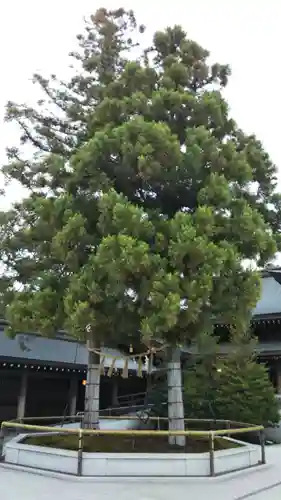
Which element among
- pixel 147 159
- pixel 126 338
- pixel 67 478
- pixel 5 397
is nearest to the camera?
pixel 67 478

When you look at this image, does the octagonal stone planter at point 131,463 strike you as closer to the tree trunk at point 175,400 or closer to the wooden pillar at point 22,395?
the tree trunk at point 175,400

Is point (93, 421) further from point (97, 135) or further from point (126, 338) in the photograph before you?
point (97, 135)

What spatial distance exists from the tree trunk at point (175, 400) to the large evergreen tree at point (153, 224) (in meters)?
0.02

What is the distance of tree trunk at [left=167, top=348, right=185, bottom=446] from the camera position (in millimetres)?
8734

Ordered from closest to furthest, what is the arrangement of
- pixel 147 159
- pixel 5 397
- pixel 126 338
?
pixel 147 159, pixel 126 338, pixel 5 397

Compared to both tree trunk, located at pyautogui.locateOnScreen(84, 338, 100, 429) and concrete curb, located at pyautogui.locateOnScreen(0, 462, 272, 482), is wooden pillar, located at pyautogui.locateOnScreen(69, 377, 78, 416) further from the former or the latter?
concrete curb, located at pyautogui.locateOnScreen(0, 462, 272, 482)

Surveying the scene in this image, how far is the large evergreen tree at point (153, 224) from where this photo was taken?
7922mm

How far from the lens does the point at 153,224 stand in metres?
8.54

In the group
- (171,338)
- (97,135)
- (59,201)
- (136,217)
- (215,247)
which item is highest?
(97,135)

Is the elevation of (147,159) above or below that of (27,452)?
above

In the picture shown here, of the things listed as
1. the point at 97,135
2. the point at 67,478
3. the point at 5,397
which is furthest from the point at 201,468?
the point at 5,397

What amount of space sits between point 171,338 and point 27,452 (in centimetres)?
344

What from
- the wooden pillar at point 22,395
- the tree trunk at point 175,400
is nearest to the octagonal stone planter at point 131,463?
the tree trunk at point 175,400

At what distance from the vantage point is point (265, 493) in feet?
20.7
